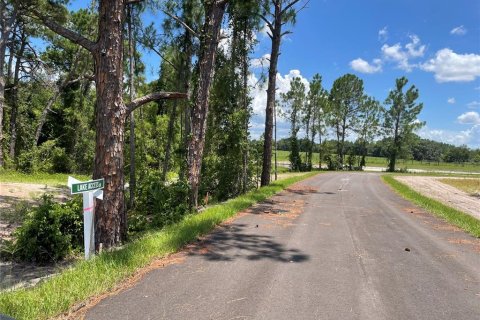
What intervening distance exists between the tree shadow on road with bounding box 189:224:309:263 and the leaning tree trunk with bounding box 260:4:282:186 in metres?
12.9

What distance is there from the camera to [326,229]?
369 inches

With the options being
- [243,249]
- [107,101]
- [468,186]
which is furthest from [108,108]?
[468,186]

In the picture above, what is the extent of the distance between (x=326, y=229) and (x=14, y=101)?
1139 inches

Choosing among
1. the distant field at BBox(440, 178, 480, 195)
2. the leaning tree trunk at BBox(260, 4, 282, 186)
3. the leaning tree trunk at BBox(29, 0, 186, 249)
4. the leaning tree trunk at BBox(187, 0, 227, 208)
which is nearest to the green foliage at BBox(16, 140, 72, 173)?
the leaning tree trunk at BBox(260, 4, 282, 186)

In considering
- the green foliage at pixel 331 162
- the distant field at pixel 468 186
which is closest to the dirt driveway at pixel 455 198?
the distant field at pixel 468 186

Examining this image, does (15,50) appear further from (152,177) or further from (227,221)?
(227,221)

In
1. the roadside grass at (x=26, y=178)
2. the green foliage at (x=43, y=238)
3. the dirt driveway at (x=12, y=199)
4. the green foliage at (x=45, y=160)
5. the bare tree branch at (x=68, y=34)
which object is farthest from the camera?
the green foliage at (x=45, y=160)

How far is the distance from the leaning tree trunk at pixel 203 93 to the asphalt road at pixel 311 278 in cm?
266

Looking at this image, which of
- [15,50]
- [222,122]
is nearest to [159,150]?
[15,50]

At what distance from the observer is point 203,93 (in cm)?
1141

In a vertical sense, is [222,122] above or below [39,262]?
above

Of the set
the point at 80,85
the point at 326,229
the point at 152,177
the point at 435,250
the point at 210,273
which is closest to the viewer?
the point at 210,273

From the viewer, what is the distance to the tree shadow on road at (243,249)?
21.4 feet

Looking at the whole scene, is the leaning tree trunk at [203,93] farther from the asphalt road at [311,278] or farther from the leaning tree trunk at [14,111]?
the leaning tree trunk at [14,111]
